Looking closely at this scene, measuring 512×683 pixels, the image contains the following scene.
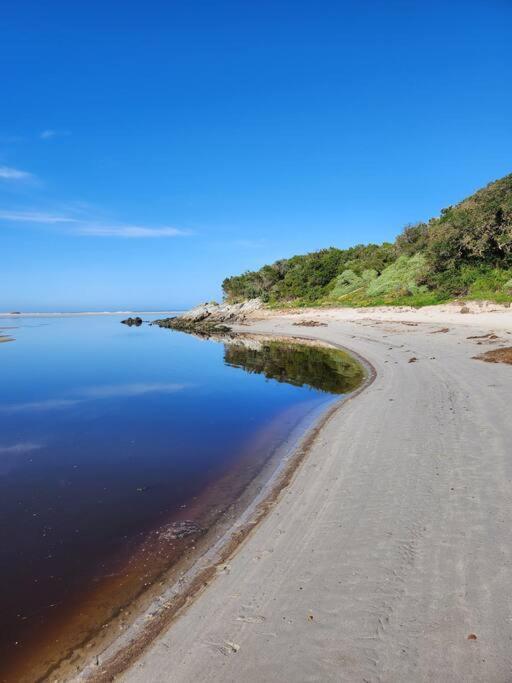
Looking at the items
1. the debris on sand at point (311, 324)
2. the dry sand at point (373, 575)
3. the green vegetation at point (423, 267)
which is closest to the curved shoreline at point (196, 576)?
the dry sand at point (373, 575)

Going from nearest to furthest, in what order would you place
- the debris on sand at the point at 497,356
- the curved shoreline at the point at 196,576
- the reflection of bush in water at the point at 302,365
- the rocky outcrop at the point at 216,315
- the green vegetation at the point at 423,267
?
the curved shoreline at the point at 196,576 < the debris on sand at the point at 497,356 < the reflection of bush in water at the point at 302,365 < the green vegetation at the point at 423,267 < the rocky outcrop at the point at 216,315

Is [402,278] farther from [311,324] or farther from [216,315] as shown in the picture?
[216,315]

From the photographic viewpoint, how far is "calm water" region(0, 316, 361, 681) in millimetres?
4812

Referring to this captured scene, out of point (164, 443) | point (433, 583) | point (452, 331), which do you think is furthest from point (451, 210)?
point (433, 583)

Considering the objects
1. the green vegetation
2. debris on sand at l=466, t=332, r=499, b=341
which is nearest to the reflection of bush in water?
debris on sand at l=466, t=332, r=499, b=341

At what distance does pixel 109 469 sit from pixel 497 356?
47.7ft

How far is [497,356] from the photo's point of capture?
50.6 feet

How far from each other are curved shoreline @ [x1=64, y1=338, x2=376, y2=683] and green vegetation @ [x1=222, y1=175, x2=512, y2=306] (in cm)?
2528

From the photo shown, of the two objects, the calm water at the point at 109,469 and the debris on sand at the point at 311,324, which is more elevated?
the debris on sand at the point at 311,324

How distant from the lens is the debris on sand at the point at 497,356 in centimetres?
1467

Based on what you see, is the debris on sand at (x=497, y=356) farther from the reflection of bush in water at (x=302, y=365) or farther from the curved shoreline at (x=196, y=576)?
the curved shoreline at (x=196, y=576)

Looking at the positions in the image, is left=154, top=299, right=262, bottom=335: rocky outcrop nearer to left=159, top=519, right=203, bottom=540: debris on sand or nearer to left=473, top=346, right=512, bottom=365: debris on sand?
left=473, top=346, right=512, bottom=365: debris on sand

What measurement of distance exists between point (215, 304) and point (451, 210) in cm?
4145

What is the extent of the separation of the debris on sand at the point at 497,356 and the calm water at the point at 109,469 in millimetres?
5147
